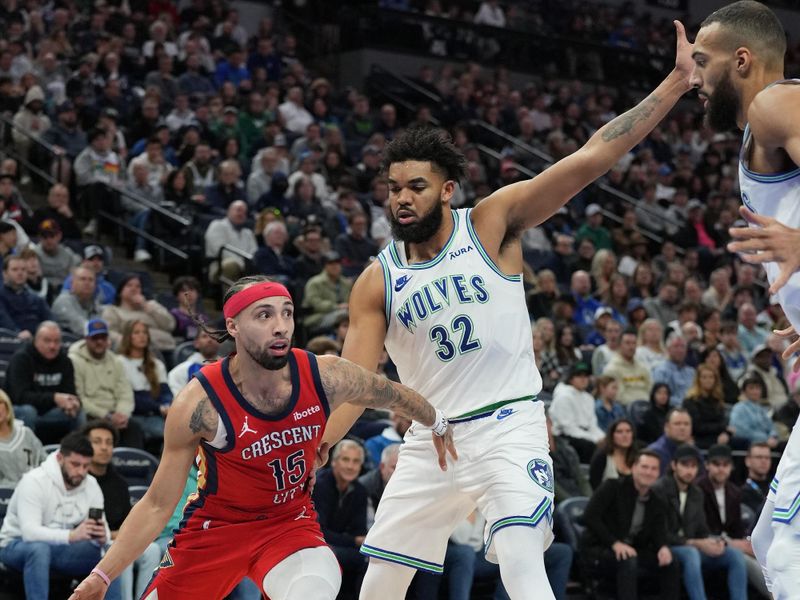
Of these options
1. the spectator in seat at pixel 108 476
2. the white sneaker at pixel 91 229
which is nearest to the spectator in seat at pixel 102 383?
the spectator in seat at pixel 108 476

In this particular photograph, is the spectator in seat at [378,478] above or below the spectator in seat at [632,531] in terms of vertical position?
above

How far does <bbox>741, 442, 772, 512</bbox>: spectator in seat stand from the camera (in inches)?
481

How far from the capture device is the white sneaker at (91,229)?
48.2 feet

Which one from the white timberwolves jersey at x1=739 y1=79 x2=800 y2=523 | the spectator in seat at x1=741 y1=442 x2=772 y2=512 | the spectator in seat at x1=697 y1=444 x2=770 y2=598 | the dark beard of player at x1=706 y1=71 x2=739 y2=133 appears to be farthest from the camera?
the spectator in seat at x1=741 y1=442 x2=772 y2=512

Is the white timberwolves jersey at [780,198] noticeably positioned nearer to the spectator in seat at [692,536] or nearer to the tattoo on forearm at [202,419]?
the tattoo on forearm at [202,419]

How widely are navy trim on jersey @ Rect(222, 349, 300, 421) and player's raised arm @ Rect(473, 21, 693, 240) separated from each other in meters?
1.21

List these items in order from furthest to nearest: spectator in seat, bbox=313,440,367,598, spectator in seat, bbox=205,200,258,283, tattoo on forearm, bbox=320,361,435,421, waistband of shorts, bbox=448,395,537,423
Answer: spectator in seat, bbox=205,200,258,283 < spectator in seat, bbox=313,440,367,598 < waistband of shorts, bbox=448,395,537,423 < tattoo on forearm, bbox=320,361,435,421

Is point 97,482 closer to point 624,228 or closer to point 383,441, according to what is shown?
point 383,441

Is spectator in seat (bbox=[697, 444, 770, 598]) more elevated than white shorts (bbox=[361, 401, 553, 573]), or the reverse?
white shorts (bbox=[361, 401, 553, 573])

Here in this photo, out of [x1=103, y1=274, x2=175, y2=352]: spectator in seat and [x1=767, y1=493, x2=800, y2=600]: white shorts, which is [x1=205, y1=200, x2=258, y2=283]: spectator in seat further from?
[x1=767, y1=493, x2=800, y2=600]: white shorts

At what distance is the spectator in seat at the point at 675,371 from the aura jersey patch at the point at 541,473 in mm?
8805

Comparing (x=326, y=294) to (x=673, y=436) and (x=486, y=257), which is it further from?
(x=486, y=257)

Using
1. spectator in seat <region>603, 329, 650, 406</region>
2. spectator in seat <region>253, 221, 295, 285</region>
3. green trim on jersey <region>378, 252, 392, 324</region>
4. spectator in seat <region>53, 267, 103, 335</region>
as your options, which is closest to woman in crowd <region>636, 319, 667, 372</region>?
spectator in seat <region>603, 329, 650, 406</region>

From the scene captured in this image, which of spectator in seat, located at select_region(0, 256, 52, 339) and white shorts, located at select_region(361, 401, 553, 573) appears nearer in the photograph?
white shorts, located at select_region(361, 401, 553, 573)
